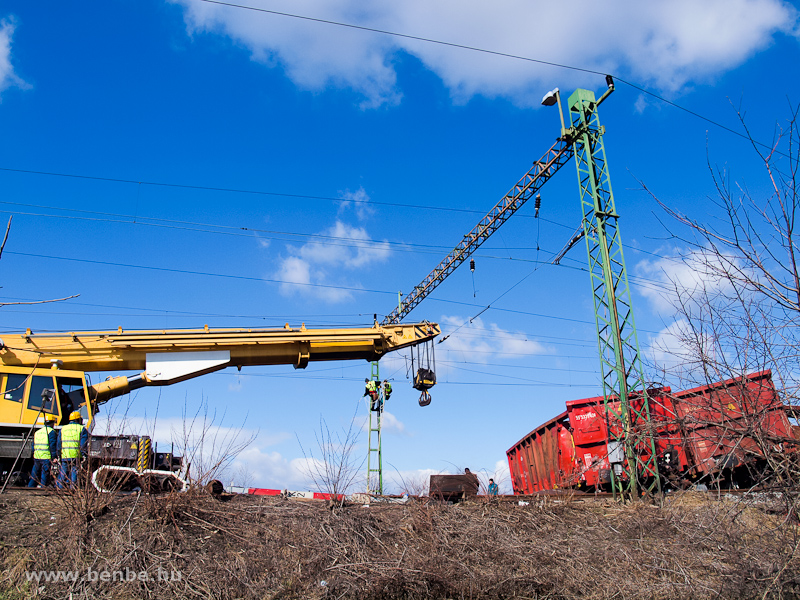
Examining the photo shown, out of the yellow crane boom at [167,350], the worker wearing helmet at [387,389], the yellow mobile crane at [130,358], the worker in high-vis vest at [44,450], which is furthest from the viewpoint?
the worker wearing helmet at [387,389]

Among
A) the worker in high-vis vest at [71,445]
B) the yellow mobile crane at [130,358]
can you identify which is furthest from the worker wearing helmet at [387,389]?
the worker in high-vis vest at [71,445]

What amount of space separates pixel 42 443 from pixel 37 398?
1456 millimetres

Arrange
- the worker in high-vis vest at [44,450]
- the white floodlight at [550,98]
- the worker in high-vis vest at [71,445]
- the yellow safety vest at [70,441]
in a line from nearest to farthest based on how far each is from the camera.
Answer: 1. the worker in high-vis vest at [71,445]
2. the yellow safety vest at [70,441]
3. the worker in high-vis vest at [44,450]
4. the white floodlight at [550,98]

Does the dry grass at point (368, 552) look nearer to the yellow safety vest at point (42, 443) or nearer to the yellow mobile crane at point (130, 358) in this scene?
the yellow safety vest at point (42, 443)

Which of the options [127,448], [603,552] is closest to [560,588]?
[603,552]

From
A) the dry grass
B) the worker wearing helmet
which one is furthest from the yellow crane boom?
the worker wearing helmet

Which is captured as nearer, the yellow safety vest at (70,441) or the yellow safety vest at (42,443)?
the yellow safety vest at (70,441)

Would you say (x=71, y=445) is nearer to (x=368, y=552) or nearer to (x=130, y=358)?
(x=130, y=358)

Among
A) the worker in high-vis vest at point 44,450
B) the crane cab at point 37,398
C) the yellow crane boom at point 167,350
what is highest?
the yellow crane boom at point 167,350

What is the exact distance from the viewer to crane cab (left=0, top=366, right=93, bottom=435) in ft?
35.3

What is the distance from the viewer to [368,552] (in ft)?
29.1

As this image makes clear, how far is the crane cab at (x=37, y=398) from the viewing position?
10.8 meters

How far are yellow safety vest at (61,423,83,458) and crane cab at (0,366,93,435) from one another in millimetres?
932

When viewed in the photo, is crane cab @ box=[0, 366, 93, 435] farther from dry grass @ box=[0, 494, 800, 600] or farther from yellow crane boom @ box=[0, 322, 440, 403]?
dry grass @ box=[0, 494, 800, 600]
